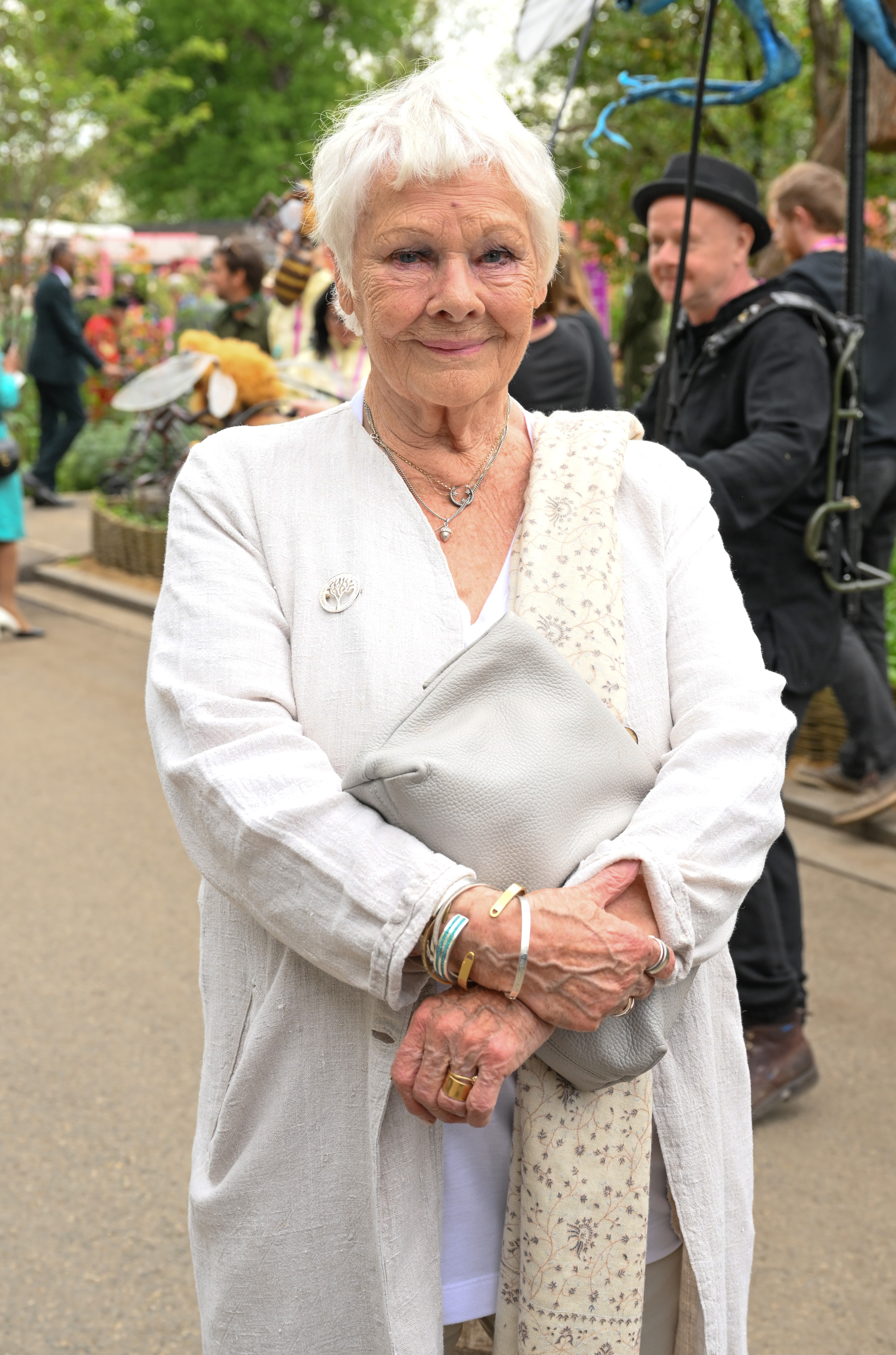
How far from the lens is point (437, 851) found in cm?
149

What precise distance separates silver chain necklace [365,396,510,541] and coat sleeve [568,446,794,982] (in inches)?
7.8

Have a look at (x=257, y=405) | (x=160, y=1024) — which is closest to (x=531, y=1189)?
(x=160, y=1024)

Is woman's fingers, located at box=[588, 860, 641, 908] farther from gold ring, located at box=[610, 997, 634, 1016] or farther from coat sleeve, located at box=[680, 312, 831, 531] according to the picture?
coat sleeve, located at box=[680, 312, 831, 531]

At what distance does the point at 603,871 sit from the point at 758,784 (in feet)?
0.84

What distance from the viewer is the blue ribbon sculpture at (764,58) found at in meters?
3.16

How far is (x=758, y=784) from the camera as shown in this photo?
63.8 inches

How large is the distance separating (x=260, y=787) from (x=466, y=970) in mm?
308

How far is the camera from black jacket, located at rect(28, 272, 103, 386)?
41.5ft


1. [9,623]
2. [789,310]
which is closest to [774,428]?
[789,310]

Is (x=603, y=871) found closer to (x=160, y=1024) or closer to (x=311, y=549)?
(x=311, y=549)

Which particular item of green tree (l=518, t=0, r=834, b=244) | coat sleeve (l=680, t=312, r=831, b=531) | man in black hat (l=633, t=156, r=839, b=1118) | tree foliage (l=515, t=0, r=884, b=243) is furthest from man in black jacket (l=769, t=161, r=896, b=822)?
green tree (l=518, t=0, r=834, b=244)

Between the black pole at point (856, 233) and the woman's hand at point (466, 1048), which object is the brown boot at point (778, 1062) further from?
the woman's hand at point (466, 1048)

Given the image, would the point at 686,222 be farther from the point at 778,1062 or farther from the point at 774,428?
the point at 778,1062

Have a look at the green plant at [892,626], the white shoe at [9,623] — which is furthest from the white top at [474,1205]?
the white shoe at [9,623]
